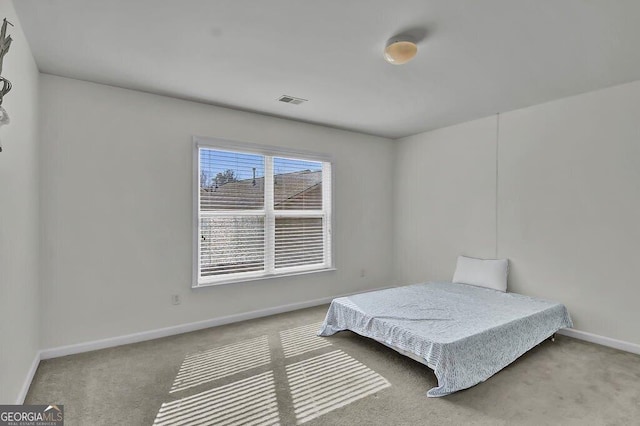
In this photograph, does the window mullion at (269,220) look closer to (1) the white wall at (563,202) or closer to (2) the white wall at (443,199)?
(2) the white wall at (443,199)

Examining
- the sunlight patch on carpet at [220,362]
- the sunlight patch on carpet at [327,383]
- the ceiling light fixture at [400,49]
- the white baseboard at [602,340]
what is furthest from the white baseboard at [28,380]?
the white baseboard at [602,340]

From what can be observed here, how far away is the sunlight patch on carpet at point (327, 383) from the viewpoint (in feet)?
7.09

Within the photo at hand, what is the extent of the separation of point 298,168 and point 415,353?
278 centimetres

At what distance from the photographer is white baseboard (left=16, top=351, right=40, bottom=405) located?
6.94ft

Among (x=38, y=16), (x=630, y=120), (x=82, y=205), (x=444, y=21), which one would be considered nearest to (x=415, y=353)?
(x=444, y=21)

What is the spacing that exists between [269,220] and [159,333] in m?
1.73

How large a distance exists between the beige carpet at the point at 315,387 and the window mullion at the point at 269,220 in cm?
117

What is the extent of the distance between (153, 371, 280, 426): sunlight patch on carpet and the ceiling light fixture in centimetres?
258

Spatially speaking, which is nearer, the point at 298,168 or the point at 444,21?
the point at 444,21

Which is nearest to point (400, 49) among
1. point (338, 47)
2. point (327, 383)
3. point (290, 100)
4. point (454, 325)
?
point (338, 47)

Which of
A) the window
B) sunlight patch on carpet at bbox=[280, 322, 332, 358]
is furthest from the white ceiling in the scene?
sunlight patch on carpet at bbox=[280, 322, 332, 358]

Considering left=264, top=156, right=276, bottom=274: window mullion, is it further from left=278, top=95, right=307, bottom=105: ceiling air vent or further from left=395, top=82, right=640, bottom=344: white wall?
left=395, top=82, right=640, bottom=344: white wall

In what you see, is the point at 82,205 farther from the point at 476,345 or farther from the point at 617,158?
the point at 617,158

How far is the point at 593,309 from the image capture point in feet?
10.7
